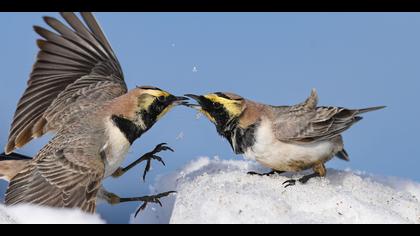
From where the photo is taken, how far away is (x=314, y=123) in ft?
22.5

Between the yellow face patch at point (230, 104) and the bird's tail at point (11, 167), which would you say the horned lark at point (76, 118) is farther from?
the yellow face patch at point (230, 104)

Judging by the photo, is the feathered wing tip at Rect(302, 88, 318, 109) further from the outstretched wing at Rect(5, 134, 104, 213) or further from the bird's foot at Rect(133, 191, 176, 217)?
the outstretched wing at Rect(5, 134, 104, 213)

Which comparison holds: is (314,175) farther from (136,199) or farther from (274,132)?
(136,199)

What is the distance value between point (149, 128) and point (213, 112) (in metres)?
0.55

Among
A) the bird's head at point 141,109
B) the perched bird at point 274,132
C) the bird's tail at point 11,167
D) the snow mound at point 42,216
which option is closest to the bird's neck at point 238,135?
the perched bird at point 274,132

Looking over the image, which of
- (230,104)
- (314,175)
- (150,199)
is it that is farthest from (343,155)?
(150,199)

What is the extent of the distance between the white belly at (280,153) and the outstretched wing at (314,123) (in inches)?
2.2

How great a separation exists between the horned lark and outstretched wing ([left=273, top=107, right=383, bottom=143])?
0.92 m

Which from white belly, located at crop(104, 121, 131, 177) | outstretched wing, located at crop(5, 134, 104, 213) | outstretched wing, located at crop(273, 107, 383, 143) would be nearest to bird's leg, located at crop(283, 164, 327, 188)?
outstretched wing, located at crop(273, 107, 383, 143)

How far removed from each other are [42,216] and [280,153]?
2005 millimetres

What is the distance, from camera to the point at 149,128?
653 cm

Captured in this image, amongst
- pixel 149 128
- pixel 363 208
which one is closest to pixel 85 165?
pixel 149 128

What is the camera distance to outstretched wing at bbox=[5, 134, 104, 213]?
5953 millimetres
